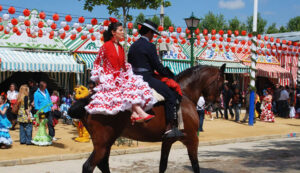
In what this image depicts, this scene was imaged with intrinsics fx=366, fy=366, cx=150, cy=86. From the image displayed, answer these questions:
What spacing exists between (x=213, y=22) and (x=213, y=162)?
189 ft

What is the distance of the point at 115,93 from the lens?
532 cm

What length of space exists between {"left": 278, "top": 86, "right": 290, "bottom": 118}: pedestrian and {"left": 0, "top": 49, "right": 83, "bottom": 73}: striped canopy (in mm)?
12162

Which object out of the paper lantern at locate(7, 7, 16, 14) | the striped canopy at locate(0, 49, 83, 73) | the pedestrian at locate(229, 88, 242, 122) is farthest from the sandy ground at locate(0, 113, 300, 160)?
the paper lantern at locate(7, 7, 16, 14)

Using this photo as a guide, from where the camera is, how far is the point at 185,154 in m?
9.91

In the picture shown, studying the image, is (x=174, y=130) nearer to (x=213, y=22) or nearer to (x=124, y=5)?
(x=124, y=5)

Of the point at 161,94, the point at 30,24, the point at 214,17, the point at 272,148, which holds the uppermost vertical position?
the point at 214,17

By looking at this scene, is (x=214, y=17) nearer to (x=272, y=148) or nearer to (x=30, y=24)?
(x=30, y=24)

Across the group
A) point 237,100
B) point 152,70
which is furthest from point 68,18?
point 152,70

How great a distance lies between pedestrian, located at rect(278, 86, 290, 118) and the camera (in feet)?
72.1

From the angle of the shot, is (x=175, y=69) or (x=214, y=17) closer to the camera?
(x=175, y=69)

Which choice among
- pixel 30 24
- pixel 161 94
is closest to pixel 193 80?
pixel 161 94

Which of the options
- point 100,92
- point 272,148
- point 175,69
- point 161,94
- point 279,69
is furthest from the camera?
point 279,69

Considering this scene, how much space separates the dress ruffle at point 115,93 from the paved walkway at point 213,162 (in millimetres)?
2823

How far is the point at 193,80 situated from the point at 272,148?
5.78 m
